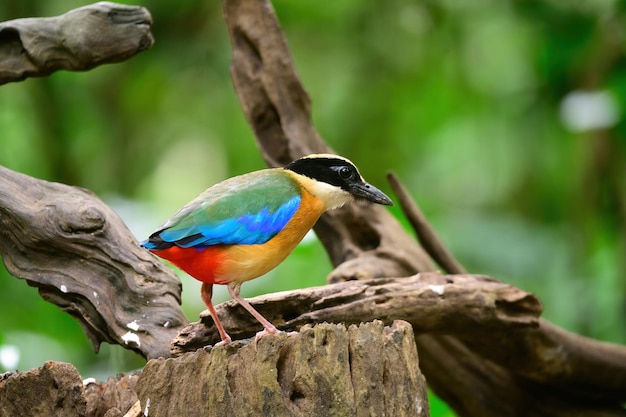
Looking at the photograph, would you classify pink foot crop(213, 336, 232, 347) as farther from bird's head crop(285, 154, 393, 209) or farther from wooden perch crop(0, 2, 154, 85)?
wooden perch crop(0, 2, 154, 85)

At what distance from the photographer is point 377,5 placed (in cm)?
900

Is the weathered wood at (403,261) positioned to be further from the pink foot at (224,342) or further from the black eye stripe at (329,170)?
the pink foot at (224,342)

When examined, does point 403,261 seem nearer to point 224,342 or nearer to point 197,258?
point 197,258

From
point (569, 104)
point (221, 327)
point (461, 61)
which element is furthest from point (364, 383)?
point (461, 61)

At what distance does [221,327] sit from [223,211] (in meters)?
0.52

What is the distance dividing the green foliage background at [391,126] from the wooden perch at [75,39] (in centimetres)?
338

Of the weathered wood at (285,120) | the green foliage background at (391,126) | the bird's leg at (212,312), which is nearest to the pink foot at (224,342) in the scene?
the bird's leg at (212,312)

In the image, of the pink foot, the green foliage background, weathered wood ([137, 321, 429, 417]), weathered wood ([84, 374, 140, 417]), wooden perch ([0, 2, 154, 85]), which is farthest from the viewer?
the green foliage background

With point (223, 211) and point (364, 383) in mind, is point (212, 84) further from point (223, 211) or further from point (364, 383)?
point (364, 383)

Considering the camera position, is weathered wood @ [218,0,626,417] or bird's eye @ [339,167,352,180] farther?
weathered wood @ [218,0,626,417]

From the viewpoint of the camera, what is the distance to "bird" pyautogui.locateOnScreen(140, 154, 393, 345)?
3883 millimetres

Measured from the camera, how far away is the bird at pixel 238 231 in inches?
153

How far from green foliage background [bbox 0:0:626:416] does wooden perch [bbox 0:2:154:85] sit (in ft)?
11.1

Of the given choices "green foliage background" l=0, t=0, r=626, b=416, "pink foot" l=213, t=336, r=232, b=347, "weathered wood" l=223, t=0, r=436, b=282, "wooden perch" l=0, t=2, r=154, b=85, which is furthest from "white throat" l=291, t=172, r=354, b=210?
"green foliage background" l=0, t=0, r=626, b=416
